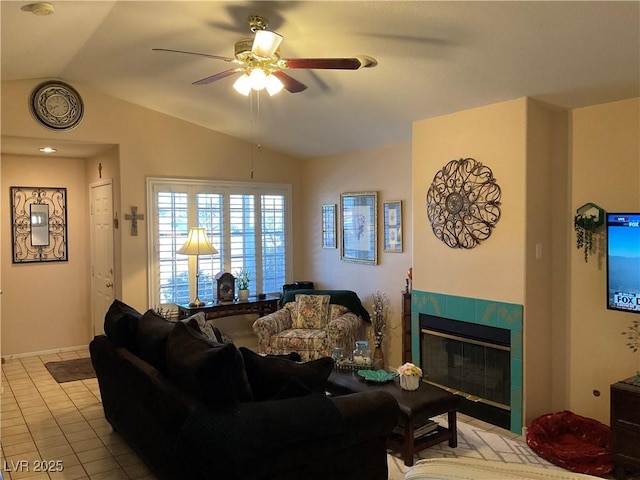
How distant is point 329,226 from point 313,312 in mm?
1248

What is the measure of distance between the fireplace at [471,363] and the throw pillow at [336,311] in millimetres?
1107

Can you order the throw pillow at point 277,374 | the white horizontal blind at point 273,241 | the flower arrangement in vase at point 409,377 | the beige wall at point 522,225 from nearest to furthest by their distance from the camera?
the throw pillow at point 277,374, the flower arrangement in vase at point 409,377, the beige wall at point 522,225, the white horizontal blind at point 273,241

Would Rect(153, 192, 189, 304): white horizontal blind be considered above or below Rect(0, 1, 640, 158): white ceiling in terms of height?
below

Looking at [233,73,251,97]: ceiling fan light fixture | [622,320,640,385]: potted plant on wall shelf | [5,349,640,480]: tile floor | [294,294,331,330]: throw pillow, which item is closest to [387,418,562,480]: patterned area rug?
[5,349,640,480]: tile floor

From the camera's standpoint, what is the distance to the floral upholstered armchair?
16.8 feet

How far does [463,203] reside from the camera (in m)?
4.17

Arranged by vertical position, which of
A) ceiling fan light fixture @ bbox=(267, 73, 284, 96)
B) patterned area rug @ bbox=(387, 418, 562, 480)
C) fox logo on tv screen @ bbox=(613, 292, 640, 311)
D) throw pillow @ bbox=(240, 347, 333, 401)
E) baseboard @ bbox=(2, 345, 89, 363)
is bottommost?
patterned area rug @ bbox=(387, 418, 562, 480)

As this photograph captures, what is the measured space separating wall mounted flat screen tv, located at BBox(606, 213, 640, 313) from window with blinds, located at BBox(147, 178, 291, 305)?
4.03 metres

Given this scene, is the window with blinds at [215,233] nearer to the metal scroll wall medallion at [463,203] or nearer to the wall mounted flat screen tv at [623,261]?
the metal scroll wall medallion at [463,203]

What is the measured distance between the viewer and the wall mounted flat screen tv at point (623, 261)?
11.0 ft

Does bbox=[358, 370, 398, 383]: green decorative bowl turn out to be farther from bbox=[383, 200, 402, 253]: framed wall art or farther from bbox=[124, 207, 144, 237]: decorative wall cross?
bbox=[124, 207, 144, 237]: decorative wall cross

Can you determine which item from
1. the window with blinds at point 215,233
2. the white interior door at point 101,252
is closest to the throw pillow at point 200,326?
the window with blinds at point 215,233

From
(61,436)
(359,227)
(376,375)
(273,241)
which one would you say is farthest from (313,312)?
(61,436)

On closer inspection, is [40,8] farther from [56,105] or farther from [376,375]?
[376,375]
